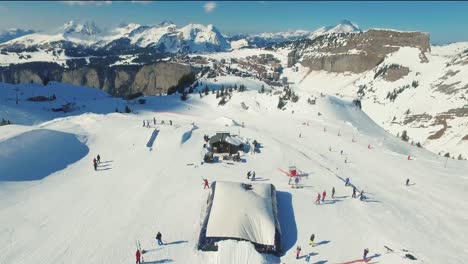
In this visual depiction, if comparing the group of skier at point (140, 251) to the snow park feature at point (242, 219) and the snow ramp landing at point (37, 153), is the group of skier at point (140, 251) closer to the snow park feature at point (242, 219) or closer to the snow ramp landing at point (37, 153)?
the snow park feature at point (242, 219)

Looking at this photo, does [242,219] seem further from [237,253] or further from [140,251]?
[140,251]

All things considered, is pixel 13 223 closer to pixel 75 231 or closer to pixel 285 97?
pixel 75 231

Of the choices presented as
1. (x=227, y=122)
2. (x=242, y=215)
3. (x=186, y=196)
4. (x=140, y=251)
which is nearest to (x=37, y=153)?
(x=186, y=196)

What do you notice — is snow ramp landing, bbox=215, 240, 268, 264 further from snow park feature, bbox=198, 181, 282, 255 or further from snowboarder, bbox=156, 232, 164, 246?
snowboarder, bbox=156, 232, 164, 246

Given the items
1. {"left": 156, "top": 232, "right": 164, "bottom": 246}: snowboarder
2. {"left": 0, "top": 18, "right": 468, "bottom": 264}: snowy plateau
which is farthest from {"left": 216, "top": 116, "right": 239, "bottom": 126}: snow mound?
{"left": 156, "top": 232, "right": 164, "bottom": 246}: snowboarder

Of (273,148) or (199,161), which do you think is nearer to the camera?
(199,161)

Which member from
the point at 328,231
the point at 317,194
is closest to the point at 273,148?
the point at 317,194
